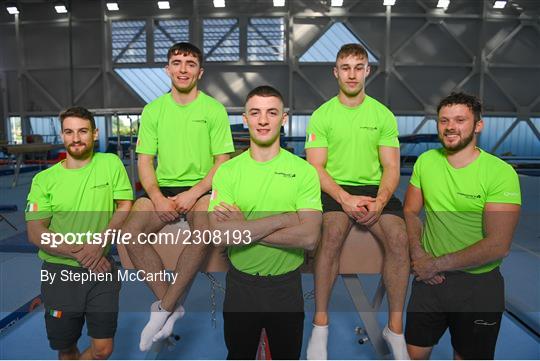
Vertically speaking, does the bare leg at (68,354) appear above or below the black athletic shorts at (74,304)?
below

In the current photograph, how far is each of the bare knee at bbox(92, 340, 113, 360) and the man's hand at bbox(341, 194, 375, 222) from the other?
1.62m

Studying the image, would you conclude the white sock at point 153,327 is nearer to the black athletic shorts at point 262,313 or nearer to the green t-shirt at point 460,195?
the black athletic shorts at point 262,313

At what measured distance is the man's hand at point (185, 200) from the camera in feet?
8.67

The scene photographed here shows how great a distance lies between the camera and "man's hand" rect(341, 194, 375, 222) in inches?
100

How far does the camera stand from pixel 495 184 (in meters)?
2.11

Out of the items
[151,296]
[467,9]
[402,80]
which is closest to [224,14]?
[402,80]

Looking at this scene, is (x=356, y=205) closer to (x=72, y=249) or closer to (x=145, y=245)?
(x=145, y=245)

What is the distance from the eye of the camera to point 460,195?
2197mm

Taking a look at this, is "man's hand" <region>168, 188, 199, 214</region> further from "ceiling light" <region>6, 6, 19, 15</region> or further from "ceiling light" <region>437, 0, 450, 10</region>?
"ceiling light" <region>6, 6, 19, 15</region>

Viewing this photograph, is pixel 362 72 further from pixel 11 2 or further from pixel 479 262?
pixel 11 2

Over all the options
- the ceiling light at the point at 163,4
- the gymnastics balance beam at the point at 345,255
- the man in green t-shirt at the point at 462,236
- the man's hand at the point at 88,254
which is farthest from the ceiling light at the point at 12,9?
the man in green t-shirt at the point at 462,236

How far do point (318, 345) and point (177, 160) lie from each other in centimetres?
146

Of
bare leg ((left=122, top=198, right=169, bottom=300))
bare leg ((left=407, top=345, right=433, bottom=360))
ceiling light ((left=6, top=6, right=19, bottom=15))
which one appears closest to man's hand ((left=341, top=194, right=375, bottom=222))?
bare leg ((left=407, top=345, right=433, bottom=360))

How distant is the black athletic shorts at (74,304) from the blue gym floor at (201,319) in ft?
2.65
